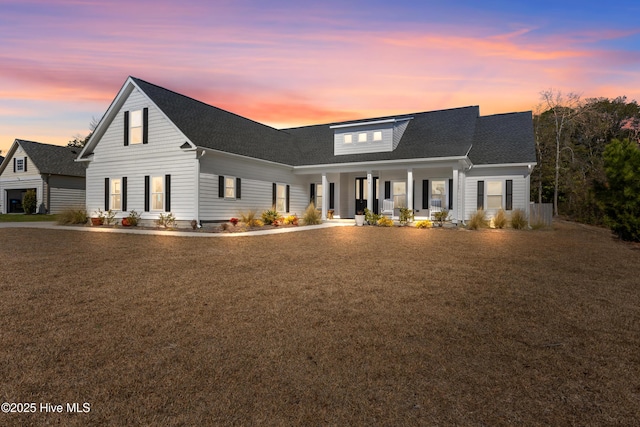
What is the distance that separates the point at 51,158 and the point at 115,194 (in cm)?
1844

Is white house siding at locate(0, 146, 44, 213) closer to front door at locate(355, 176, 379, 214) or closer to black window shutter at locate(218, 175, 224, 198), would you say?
black window shutter at locate(218, 175, 224, 198)

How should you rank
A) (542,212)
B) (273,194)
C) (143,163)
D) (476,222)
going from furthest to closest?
(273,194) → (542,212) → (143,163) → (476,222)

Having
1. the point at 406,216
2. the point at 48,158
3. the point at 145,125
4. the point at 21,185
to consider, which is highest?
the point at 48,158

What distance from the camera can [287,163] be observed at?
72.3 feet

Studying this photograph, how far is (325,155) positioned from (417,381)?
20.8 meters

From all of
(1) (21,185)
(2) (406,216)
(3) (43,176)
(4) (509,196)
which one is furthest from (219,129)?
(1) (21,185)

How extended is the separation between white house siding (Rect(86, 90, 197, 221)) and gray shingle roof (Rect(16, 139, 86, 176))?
14373 mm

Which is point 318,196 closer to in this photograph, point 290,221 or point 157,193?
point 290,221

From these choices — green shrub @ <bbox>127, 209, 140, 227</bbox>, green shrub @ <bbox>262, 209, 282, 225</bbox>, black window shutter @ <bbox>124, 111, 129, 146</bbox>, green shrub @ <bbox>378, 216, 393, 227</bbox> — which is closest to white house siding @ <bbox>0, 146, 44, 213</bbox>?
black window shutter @ <bbox>124, 111, 129, 146</bbox>

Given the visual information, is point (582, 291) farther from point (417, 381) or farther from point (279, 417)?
point (279, 417)

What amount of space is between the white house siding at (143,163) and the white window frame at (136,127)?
10.0 inches

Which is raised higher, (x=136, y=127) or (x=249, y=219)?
(x=136, y=127)

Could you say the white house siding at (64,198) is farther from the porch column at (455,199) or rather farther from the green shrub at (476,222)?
the green shrub at (476,222)

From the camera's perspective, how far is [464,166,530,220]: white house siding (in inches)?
771
